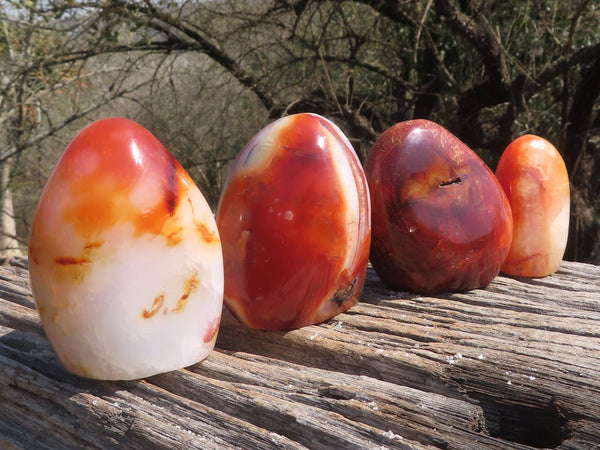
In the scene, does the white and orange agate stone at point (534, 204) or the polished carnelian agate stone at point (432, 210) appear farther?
the white and orange agate stone at point (534, 204)

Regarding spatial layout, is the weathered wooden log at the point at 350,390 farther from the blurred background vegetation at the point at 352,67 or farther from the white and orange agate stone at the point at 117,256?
the blurred background vegetation at the point at 352,67

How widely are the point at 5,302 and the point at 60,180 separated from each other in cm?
43

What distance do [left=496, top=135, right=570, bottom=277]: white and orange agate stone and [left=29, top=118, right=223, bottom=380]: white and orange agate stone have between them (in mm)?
591

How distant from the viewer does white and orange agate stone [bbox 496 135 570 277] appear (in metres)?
1.04

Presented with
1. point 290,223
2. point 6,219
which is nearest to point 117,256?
point 290,223

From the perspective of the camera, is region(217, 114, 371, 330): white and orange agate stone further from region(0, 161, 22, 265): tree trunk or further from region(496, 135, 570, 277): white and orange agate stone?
region(0, 161, 22, 265): tree trunk

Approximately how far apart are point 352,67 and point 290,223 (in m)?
1.64

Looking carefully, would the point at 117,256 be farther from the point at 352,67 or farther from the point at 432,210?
the point at 352,67

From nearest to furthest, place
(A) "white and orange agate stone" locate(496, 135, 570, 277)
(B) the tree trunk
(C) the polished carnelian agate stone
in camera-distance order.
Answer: (C) the polished carnelian agate stone → (A) "white and orange agate stone" locate(496, 135, 570, 277) → (B) the tree trunk

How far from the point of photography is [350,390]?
66 centimetres

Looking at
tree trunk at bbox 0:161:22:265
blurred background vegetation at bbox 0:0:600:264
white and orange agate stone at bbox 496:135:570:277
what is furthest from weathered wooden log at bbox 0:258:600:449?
tree trunk at bbox 0:161:22:265

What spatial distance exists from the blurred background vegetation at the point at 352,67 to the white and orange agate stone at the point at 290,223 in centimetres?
126

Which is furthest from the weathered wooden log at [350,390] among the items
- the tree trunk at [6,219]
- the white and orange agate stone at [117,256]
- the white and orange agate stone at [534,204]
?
the tree trunk at [6,219]

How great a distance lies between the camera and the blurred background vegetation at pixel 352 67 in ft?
6.68
